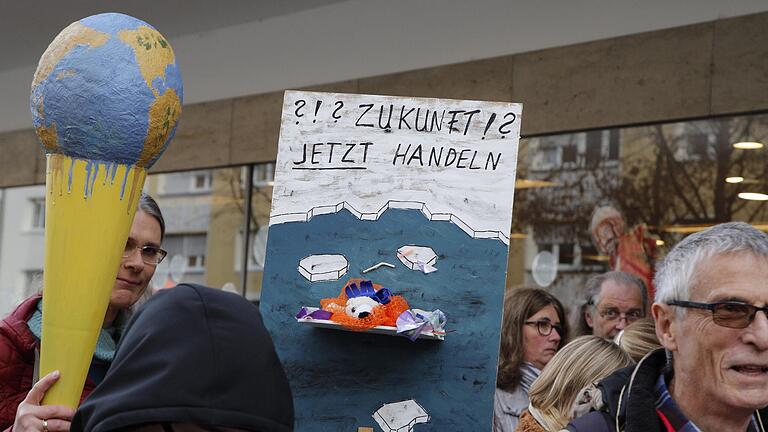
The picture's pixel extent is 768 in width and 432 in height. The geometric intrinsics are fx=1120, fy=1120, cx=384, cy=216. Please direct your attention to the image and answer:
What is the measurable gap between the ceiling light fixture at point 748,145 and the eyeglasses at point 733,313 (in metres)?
4.28

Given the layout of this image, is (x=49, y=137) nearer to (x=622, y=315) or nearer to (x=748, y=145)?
(x=622, y=315)

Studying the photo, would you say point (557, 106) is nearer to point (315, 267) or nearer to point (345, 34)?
point (345, 34)

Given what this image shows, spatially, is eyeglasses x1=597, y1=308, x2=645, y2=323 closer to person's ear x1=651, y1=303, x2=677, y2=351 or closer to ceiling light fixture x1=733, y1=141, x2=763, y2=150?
ceiling light fixture x1=733, y1=141, x2=763, y2=150

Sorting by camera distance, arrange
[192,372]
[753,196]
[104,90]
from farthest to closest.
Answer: [753,196] → [104,90] → [192,372]

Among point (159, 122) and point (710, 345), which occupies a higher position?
point (159, 122)

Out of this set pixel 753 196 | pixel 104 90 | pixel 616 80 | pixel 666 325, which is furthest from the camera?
pixel 616 80

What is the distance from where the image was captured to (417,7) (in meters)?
7.89

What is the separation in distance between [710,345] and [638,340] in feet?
5.81

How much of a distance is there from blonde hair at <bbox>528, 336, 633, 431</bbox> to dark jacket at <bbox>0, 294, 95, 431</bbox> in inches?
65.2

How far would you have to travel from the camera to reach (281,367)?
1.89m

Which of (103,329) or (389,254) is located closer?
(103,329)

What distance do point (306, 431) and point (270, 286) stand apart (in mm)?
473

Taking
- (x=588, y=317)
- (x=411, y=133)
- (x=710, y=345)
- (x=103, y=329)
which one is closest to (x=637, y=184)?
(x=588, y=317)

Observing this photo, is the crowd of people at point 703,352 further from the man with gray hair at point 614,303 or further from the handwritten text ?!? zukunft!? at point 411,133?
the man with gray hair at point 614,303
